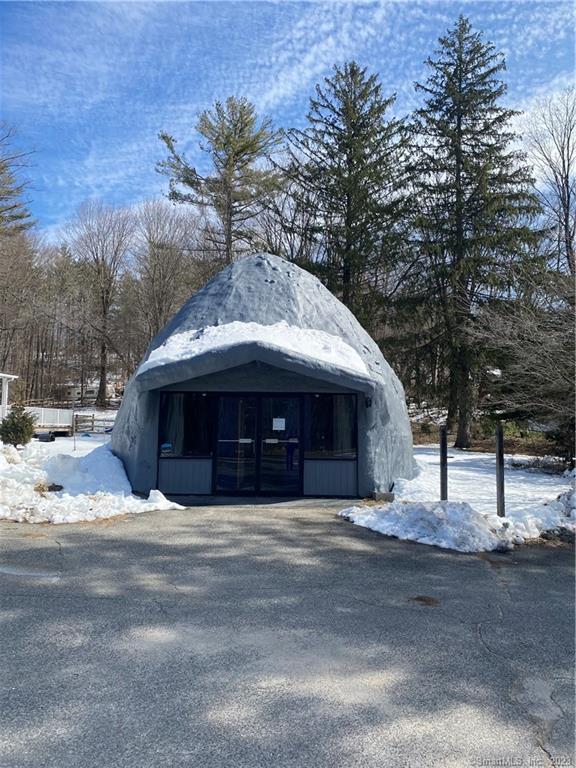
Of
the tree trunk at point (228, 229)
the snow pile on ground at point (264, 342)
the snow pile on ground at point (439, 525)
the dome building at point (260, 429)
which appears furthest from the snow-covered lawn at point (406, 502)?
the tree trunk at point (228, 229)

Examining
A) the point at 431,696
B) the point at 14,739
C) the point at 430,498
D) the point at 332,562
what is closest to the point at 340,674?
the point at 431,696

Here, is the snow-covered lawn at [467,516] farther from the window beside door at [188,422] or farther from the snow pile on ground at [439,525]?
the window beside door at [188,422]

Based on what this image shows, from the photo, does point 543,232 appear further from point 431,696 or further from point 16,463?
point 431,696

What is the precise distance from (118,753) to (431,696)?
1.84 m

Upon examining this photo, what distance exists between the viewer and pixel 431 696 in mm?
3375

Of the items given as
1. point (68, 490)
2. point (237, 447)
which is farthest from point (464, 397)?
point (68, 490)

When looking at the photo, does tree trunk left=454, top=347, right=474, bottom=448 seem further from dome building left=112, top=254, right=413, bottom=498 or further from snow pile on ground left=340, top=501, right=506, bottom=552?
snow pile on ground left=340, top=501, right=506, bottom=552

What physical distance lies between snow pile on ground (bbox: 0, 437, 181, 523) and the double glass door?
1698 mm

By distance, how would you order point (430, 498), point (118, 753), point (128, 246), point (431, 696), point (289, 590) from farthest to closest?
point (128, 246) → point (430, 498) → point (289, 590) → point (431, 696) → point (118, 753)

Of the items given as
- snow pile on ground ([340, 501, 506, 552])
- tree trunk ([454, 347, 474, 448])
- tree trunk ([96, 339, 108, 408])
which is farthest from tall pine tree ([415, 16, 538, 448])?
tree trunk ([96, 339, 108, 408])

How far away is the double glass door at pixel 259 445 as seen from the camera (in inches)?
438

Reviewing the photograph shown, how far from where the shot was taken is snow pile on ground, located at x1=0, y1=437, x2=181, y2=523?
341 inches

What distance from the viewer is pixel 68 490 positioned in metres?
10.3

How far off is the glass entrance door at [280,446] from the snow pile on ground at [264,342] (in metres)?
1.19
